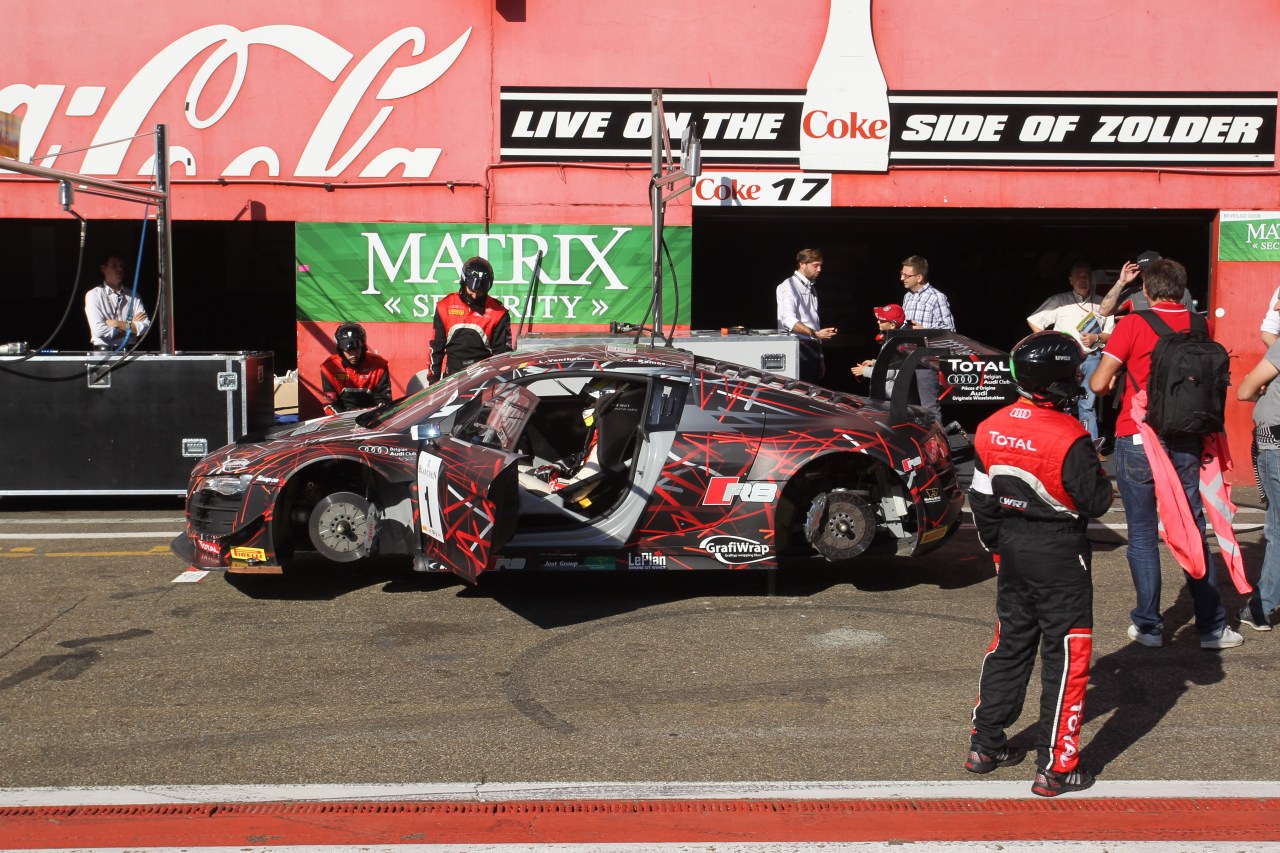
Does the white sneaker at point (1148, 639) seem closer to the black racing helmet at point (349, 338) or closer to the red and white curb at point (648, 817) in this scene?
the red and white curb at point (648, 817)

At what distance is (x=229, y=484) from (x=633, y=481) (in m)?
2.25

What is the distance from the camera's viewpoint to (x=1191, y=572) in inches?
253

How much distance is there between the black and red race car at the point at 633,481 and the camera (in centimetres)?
740

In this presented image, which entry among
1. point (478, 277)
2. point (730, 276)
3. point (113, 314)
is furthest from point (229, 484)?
point (730, 276)

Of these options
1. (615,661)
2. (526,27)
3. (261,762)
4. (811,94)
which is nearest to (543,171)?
(526,27)

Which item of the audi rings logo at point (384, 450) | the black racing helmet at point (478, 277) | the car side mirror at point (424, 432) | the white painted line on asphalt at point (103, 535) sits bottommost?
the white painted line on asphalt at point (103, 535)

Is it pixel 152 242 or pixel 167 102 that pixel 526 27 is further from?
pixel 152 242

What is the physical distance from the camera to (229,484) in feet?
24.5

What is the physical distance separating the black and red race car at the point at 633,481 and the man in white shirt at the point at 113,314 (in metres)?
4.98

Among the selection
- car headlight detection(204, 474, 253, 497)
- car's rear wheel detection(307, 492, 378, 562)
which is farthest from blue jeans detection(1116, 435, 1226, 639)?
car headlight detection(204, 474, 253, 497)

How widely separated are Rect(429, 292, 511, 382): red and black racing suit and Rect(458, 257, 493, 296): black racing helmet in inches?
5.3

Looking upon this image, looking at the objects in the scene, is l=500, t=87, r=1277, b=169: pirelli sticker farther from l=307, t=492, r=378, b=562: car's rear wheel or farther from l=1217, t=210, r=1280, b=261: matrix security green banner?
l=307, t=492, r=378, b=562: car's rear wheel

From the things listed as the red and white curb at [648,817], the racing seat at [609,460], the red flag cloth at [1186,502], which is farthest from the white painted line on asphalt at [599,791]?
the racing seat at [609,460]

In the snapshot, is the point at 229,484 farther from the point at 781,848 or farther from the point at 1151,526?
the point at 1151,526
